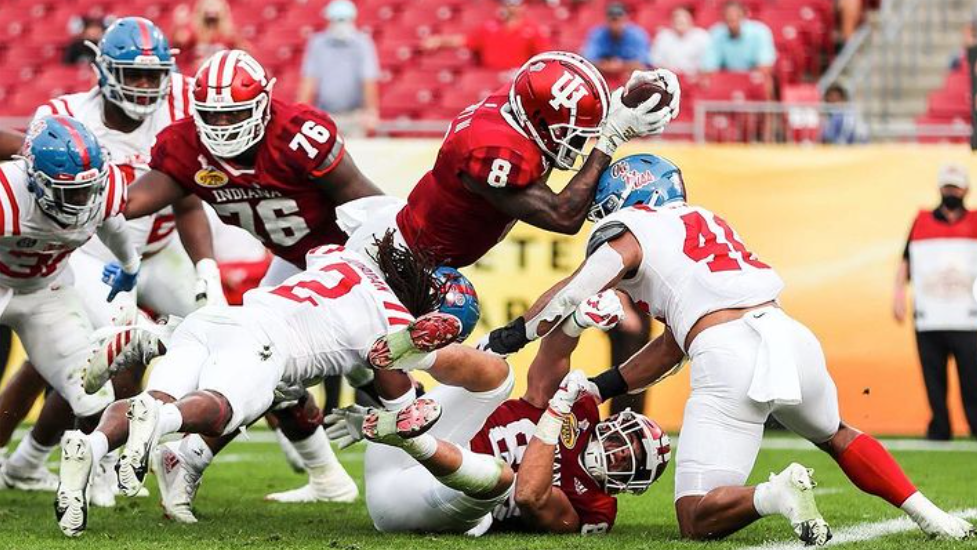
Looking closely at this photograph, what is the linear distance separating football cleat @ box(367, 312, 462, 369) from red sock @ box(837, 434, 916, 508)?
4.69ft

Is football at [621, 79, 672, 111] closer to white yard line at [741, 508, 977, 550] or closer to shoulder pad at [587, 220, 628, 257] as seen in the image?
shoulder pad at [587, 220, 628, 257]

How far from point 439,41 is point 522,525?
852 centimetres

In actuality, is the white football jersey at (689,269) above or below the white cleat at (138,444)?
above

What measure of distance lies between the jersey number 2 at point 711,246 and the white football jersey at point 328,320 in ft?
3.17

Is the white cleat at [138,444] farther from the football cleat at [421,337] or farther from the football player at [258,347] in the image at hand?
the football cleat at [421,337]

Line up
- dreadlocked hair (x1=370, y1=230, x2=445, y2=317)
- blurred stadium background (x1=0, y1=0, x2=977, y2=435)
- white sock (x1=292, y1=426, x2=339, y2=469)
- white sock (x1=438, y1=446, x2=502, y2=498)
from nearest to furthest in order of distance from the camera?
white sock (x1=438, y1=446, x2=502, y2=498)
dreadlocked hair (x1=370, y1=230, x2=445, y2=317)
white sock (x1=292, y1=426, x2=339, y2=469)
blurred stadium background (x1=0, y1=0, x2=977, y2=435)

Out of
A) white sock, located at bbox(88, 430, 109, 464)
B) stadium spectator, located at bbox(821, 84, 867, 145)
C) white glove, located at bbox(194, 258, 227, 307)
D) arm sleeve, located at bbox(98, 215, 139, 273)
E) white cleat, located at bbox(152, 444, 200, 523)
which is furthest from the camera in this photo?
stadium spectator, located at bbox(821, 84, 867, 145)

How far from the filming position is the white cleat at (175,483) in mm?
6145

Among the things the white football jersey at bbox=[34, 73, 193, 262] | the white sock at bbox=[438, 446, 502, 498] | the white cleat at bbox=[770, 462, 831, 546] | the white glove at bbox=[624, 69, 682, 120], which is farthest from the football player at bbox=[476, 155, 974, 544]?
the white football jersey at bbox=[34, 73, 193, 262]

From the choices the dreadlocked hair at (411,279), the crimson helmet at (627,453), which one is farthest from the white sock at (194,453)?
the crimson helmet at (627,453)

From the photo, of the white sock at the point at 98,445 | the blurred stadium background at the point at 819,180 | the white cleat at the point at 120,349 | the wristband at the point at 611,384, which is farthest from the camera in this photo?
the blurred stadium background at the point at 819,180

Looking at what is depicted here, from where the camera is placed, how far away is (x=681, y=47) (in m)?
12.3

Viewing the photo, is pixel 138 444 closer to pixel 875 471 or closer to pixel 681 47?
pixel 875 471

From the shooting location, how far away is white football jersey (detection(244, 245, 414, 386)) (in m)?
5.50
